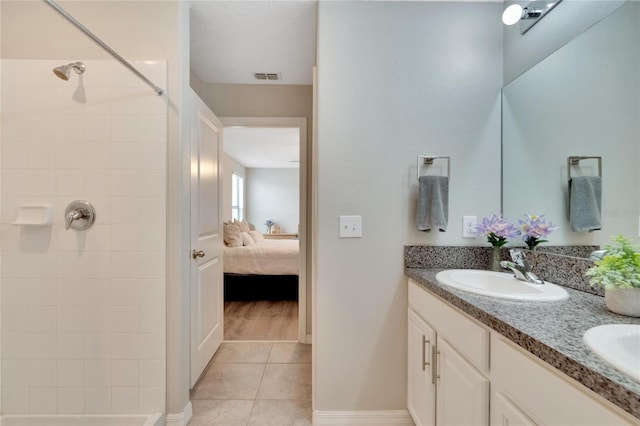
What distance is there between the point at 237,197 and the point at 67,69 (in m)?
5.98

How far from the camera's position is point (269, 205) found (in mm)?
7875

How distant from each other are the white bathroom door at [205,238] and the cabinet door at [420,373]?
134 centimetres

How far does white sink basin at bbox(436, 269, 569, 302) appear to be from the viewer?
3.19ft

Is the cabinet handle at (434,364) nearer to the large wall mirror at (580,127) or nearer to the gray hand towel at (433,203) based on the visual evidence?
the gray hand towel at (433,203)

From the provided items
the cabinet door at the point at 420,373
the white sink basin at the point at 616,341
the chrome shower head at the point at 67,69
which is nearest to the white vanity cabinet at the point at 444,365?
the cabinet door at the point at 420,373

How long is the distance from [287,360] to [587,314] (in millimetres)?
1968

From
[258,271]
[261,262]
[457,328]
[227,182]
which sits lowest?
[258,271]

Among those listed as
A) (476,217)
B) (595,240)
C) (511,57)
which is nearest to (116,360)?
(476,217)

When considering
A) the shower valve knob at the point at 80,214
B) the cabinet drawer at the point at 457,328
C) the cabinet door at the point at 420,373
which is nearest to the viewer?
the cabinet drawer at the point at 457,328

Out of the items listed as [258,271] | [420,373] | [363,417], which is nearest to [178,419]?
[363,417]

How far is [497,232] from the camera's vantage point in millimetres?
1365

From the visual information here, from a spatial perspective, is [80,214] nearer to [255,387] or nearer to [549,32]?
[255,387]

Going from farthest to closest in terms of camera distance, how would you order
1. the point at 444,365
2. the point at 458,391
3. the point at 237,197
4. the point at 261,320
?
1. the point at 237,197
2. the point at 261,320
3. the point at 444,365
4. the point at 458,391

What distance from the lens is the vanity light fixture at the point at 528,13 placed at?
137 cm
